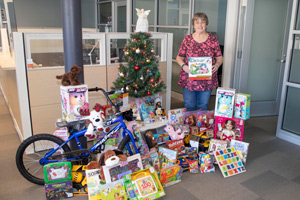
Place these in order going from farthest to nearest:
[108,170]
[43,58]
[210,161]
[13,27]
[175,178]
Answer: [13,27] < [43,58] < [210,161] < [175,178] < [108,170]

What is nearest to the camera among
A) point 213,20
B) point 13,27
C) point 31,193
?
point 31,193

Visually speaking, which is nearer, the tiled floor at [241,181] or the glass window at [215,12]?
the tiled floor at [241,181]

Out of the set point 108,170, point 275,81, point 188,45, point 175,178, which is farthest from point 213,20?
point 108,170

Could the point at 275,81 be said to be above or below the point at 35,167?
above

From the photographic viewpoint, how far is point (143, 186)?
2.33 meters

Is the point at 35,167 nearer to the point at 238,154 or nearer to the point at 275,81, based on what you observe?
the point at 238,154

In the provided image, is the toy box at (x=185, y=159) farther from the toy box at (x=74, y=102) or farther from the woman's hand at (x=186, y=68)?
the toy box at (x=74, y=102)

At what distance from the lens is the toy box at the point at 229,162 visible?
2805mm

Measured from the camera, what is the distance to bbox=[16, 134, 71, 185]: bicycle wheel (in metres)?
2.51

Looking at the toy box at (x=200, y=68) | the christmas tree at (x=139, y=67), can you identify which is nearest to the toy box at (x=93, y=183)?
→ the christmas tree at (x=139, y=67)

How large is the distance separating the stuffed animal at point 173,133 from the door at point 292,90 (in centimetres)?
155

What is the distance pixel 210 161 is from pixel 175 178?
1.48 ft

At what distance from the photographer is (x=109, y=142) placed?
3014 millimetres

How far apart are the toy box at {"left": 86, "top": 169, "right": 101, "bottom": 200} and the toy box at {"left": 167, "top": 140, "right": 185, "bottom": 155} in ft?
3.03
